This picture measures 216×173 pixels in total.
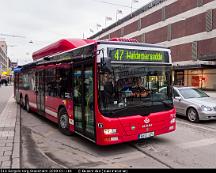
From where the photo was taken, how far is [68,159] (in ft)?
18.9

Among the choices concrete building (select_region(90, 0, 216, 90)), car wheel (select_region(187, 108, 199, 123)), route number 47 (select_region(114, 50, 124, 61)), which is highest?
concrete building (select_region(90, 0, 216, 90))

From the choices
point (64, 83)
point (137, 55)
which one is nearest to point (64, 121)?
point (64, 83)

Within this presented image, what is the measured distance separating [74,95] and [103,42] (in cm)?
198

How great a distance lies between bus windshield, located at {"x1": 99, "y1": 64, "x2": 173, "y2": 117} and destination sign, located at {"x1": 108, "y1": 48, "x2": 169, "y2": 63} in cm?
19

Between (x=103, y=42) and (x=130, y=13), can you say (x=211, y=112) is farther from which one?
(x=130, y=13)

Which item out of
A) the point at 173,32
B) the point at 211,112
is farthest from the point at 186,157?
the point at 173,32

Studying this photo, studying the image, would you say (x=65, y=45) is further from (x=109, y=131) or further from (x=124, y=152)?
(x=124, y=152)

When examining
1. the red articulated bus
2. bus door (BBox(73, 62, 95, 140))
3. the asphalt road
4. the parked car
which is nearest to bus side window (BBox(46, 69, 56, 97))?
the red articulated bus

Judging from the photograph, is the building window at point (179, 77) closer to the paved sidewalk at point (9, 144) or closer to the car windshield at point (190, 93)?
the car windshield at point (190, 93)

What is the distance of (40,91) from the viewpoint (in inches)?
420

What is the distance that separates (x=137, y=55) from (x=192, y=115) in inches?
205

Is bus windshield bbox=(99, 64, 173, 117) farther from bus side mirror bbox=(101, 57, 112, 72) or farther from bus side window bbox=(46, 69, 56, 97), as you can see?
bus side window bbox=(46, 69, 56, 97)

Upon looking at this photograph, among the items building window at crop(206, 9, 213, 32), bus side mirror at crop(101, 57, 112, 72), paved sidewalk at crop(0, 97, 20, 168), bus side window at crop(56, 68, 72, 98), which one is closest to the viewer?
paved sidewalk at crop(0, 97, 20, 168)

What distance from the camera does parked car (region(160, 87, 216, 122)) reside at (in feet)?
32.4
